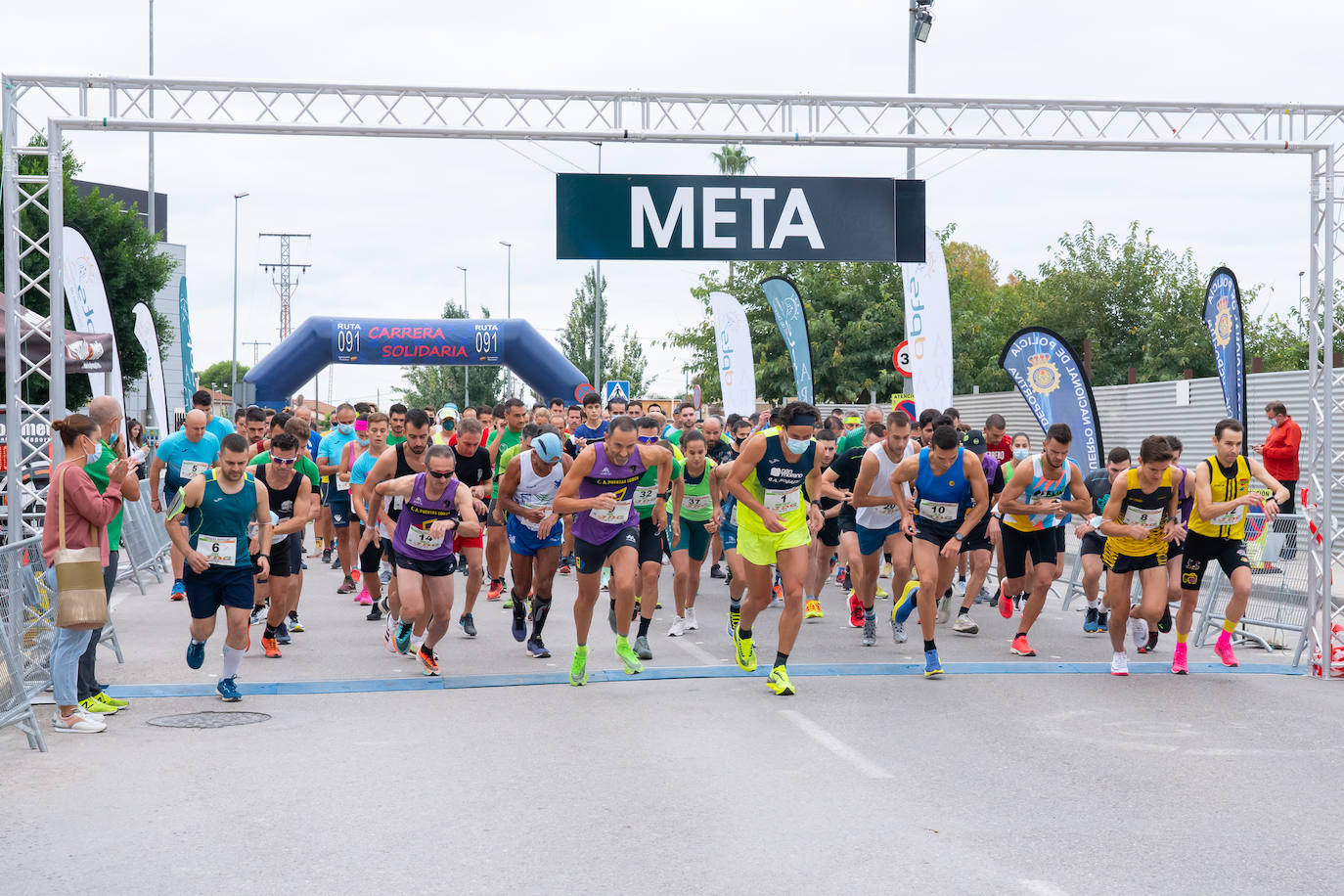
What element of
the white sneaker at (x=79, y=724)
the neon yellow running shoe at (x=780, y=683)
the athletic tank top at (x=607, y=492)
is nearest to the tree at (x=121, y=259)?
the athletic tank top at (x=607, y=492)

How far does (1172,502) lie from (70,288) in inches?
444

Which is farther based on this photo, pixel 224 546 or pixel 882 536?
pixel 882 536

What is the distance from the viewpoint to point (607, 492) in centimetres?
944

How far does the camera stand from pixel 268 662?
10367 millimetres

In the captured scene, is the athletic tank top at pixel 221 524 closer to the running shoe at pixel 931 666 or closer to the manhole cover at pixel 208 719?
the manhole cover at pixel 208 719

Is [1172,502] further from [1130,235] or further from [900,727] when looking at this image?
[1130,235]

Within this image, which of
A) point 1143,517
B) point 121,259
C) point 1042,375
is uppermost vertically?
point 121,259

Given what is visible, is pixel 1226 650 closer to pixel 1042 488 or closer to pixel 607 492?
pixel 1042 488

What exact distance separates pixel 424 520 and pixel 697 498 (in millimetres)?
3679

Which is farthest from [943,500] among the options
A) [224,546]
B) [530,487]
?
[224,546]

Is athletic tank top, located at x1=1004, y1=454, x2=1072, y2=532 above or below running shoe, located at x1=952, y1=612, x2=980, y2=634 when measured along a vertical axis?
above

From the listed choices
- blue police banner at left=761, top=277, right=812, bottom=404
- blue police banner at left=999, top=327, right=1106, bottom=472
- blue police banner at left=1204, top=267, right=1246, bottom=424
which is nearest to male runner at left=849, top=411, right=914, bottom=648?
blue police banner at left=1204, top=267, right=1246, bottom=424

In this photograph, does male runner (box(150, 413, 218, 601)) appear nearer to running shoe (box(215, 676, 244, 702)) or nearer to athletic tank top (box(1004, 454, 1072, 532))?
running shoe (box(215, 676, 244, 702))

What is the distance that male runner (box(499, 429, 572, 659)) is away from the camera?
34.1 feet
